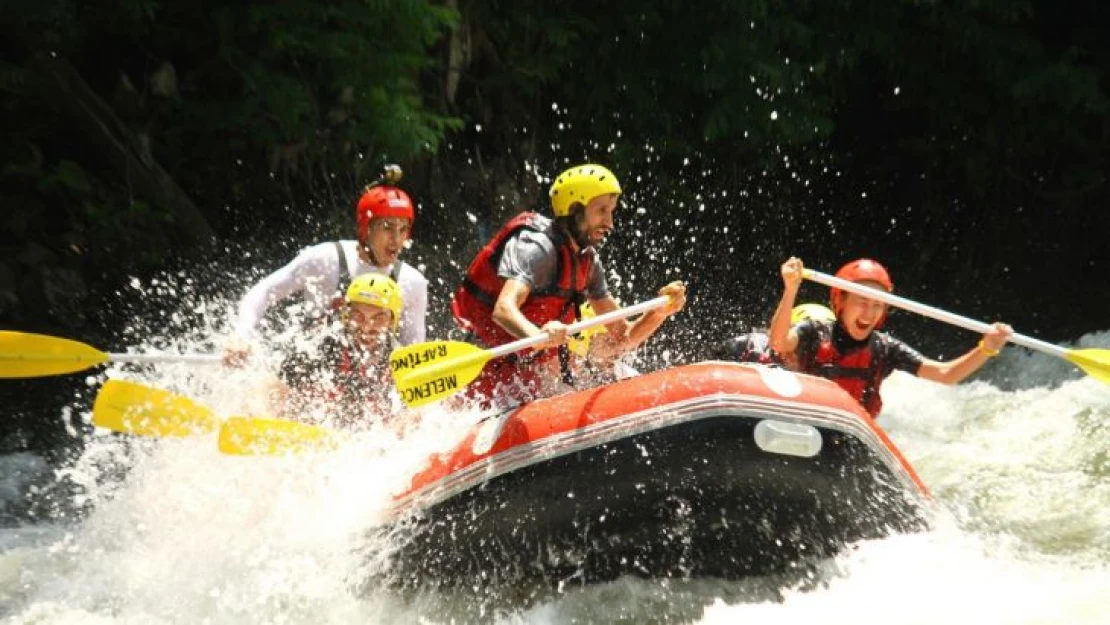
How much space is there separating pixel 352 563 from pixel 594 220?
5.31 ft

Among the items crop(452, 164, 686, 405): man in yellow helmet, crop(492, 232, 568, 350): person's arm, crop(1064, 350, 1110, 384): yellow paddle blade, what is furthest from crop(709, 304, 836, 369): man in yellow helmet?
crop(492, 232, 568, 350): person's arm

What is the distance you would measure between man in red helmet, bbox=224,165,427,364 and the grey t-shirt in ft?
2.98

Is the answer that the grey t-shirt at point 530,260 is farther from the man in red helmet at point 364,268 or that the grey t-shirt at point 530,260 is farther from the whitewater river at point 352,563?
the man in red helmet at point 364,268

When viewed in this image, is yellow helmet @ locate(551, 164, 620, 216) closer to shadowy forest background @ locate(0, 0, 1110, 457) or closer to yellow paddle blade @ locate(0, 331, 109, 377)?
yellow paddle blade @ locate(0, 331, 109, 377)

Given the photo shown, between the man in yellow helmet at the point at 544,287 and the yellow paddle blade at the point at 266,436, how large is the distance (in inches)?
27.6

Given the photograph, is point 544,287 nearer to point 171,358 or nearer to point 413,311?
point 413,311

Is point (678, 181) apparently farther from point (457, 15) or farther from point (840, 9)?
point (457, 15)

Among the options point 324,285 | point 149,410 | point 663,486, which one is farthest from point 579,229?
point 149,410

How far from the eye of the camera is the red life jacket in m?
5.68

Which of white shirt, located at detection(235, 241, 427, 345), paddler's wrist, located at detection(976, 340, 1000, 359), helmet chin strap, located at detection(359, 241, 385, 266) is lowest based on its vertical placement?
paddler's wrist, located at detection(976, 340, 1000, 359)

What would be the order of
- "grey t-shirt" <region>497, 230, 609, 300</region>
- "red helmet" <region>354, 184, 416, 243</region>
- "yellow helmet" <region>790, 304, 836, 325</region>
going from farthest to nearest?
"yellow helmet" <region>790, 304, 836, 325</region>, "red helmet" <region>354, 184, 416, 243</region>, "grey t-shirt" <region>497, 230, 609, 300</region>

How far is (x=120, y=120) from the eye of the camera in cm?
865

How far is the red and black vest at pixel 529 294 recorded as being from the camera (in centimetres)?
494

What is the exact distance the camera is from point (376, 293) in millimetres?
5191
